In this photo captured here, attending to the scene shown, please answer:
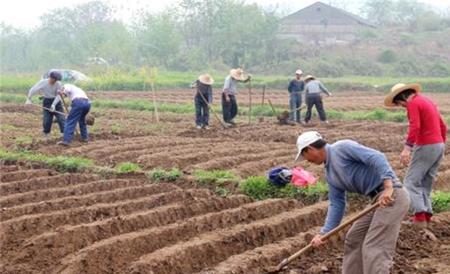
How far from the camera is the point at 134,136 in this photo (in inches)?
659

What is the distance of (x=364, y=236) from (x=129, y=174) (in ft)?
20.6

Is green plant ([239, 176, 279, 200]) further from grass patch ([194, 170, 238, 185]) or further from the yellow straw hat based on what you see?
the yellow straw hat

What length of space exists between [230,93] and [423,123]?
1057 centimetres

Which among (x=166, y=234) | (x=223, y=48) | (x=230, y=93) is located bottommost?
(x=223, y=48)

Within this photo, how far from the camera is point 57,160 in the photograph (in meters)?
12.6

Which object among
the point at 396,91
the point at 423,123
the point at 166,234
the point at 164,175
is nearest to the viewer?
the point at 166,234

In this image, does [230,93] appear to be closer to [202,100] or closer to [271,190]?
[202,100]

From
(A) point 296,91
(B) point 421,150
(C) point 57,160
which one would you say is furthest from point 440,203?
(A) point 296,91

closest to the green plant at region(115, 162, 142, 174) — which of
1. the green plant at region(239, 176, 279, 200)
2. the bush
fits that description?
the green plant at region(239, 176, 279, 200)

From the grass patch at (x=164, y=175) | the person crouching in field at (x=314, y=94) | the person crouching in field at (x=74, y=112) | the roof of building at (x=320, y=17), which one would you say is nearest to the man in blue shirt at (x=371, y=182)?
the grass patch at (x=164, y=175)

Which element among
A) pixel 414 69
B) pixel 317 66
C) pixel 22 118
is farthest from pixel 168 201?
pixel 414 69

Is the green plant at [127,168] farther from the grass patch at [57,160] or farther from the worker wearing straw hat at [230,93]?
the worker wearing straw hat at [230,93]

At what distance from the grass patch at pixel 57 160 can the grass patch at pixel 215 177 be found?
81.1 inches

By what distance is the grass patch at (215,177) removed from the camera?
10.9 meters
